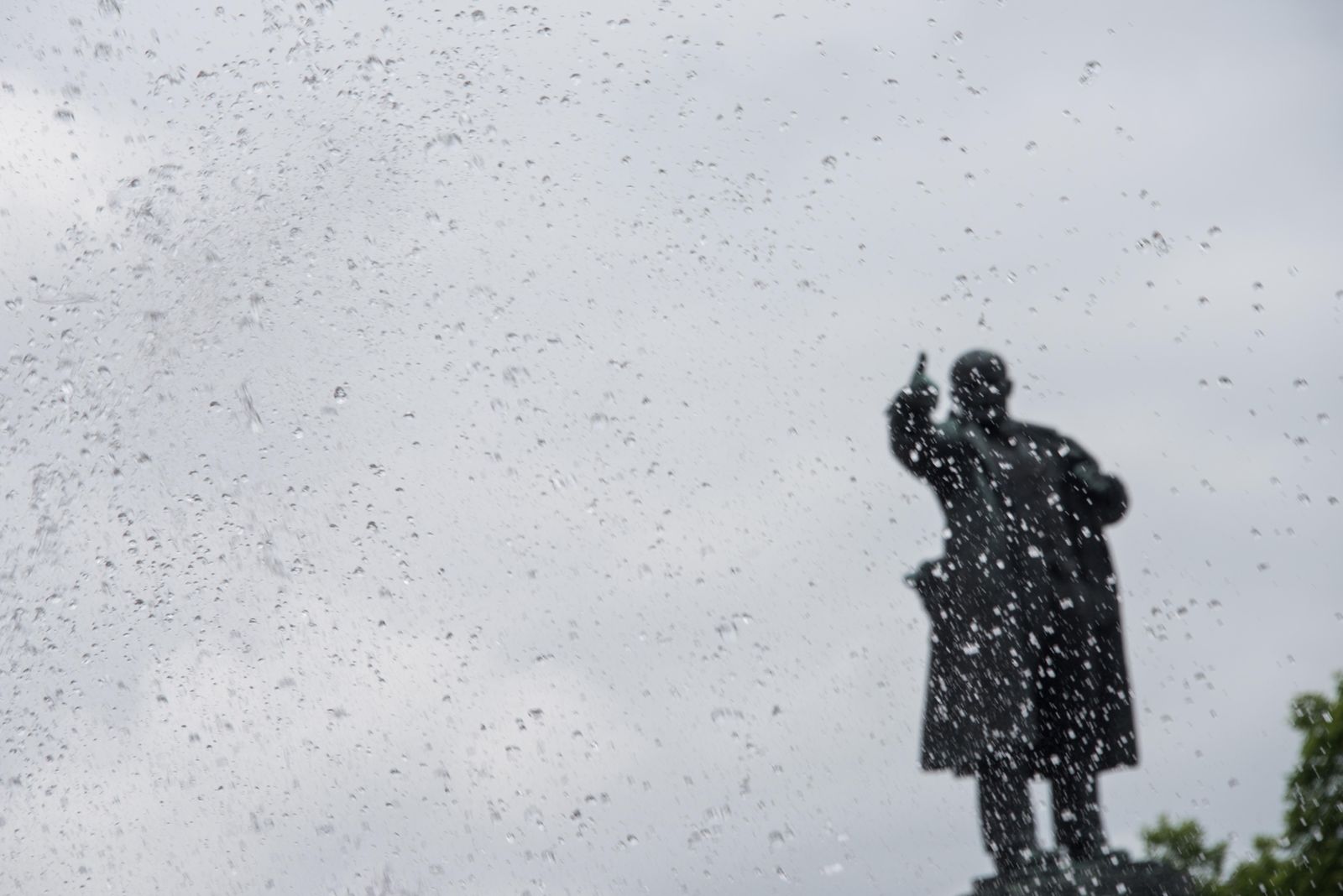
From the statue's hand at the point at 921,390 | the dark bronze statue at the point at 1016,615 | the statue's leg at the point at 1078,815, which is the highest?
the statue's hand at the point at 921,390

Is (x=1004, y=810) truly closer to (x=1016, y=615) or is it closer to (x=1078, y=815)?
(x=1078, y=815)

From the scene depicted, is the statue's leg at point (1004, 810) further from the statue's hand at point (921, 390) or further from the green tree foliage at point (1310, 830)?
the green tree foliage at point (1310, 830)

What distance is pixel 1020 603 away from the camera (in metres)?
5.93

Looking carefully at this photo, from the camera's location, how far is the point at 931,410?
20.1ft

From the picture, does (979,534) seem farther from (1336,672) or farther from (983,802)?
(1336,672)

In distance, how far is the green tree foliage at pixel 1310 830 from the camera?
65.8 ft

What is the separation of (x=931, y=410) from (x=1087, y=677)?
130 centimetres

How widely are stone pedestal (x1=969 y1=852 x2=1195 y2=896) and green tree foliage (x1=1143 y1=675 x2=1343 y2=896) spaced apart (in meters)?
15.6

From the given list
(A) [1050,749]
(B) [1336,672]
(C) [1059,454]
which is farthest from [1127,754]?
(B) [1336,672]

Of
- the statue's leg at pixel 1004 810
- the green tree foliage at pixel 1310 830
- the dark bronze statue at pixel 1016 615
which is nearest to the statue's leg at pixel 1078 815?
the dark bronze statue at pixel 1016 615

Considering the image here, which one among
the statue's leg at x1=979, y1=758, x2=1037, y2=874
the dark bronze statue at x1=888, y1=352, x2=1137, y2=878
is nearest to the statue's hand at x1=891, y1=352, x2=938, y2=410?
the dark bronze statue at x1=888, y1=352, x2=1137, y2=878

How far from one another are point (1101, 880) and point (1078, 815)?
1.25ft

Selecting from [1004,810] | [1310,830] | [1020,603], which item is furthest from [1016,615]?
[1310,830]

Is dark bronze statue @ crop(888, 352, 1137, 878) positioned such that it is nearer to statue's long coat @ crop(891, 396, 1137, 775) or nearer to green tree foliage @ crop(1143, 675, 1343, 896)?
statue's long coat @ crop(891, 396, 1137, 775)
